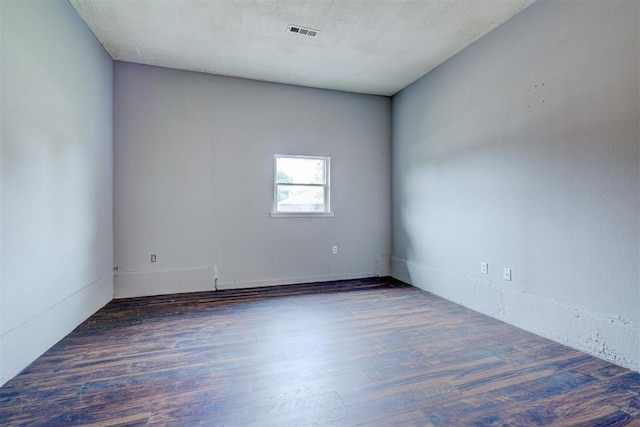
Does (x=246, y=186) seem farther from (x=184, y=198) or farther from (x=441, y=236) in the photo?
(x=441, y=236)

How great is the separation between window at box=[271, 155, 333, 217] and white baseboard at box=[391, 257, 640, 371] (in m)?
1.92

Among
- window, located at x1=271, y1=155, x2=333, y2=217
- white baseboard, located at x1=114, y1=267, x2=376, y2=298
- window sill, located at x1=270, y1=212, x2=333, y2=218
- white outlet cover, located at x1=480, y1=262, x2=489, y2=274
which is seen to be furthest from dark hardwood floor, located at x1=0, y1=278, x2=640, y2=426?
window, located at x1=271, y1=155, x2=333, y2=217

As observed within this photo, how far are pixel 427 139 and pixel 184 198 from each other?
10.9 ft

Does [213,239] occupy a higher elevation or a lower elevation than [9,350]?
higher

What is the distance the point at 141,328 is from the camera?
2.81m

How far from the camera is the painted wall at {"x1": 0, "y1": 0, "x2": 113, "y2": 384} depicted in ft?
6.41

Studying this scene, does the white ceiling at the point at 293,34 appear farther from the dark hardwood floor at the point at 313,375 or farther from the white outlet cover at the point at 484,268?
the dark hardwood floor at the point at 313,375

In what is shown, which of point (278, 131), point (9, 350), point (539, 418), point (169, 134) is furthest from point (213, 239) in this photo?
point (539, 418)

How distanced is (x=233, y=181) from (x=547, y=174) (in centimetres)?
351

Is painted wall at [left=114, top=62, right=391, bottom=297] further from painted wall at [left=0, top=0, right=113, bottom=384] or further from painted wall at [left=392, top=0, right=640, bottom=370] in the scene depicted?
painted wall at [left=392, top=0, right=640, bottom=370]

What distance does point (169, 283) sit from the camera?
12.9ft

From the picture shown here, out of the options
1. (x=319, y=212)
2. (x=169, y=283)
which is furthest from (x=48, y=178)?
(x=319, y=212)

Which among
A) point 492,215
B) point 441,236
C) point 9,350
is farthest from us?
point 441,236

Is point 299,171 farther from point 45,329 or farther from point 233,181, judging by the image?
point 45,329
